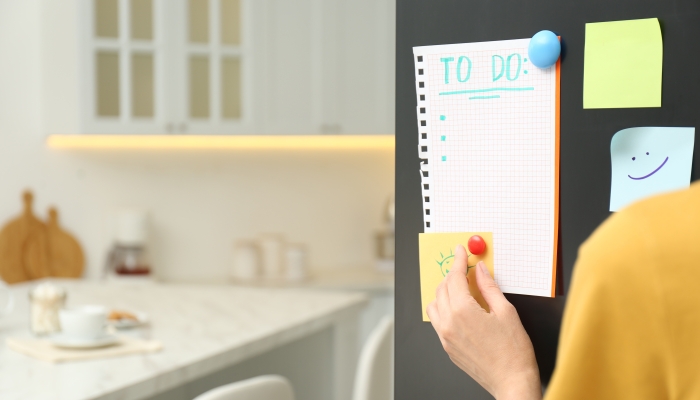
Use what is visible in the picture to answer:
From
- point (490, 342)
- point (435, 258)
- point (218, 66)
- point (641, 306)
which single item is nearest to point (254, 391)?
point (435, 258)

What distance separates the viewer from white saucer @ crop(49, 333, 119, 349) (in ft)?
5.39

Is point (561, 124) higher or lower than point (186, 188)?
higher

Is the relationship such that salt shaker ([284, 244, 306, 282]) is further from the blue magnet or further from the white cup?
the blue magnet

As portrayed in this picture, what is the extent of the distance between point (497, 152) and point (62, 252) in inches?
110

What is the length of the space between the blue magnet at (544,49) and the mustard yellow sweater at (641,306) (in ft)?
1.15

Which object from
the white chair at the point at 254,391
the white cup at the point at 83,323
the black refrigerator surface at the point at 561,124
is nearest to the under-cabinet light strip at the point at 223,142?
the white cup at the point at 83,323

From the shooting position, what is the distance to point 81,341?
165cm

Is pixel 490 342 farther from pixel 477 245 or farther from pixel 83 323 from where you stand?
pixel 83 323

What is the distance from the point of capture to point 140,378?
1.46 metres

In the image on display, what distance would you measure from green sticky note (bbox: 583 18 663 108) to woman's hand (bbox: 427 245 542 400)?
9.6 inches

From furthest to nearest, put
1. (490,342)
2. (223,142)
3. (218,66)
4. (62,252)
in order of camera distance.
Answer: (223,142) < (62,252) < (218,66) < (490,342)

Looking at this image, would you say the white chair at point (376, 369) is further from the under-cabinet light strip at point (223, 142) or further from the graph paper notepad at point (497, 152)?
the under-cabinet light strip at point (223, 142)

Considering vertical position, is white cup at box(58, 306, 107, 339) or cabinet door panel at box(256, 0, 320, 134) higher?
cabinet door panel at box(256, 0, 320, 134)

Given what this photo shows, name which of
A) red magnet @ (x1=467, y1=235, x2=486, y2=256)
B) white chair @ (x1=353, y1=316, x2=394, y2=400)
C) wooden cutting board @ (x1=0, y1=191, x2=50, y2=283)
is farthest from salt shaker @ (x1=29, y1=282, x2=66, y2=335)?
wooden cutting board @ (x1=0, y1=191, x2=50, y2=283)
